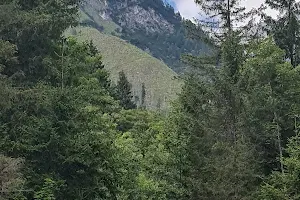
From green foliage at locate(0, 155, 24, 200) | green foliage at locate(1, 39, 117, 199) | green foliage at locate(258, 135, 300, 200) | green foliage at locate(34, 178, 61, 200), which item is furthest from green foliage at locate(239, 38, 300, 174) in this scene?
green foliage at locate(0, 155, 24, 200)

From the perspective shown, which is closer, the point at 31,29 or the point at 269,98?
the point at 31,29

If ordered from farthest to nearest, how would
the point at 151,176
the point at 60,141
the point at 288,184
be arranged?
1. the point at 151,176
2. the point at 288,184
3. the point at 60,141

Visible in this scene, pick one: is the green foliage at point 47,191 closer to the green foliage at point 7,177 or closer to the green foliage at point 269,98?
the green foliage at point 7,177

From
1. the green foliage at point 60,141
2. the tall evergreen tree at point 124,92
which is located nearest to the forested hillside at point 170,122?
the green foliage at point 60,141

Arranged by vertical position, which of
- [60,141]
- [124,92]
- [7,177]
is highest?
[124,92]

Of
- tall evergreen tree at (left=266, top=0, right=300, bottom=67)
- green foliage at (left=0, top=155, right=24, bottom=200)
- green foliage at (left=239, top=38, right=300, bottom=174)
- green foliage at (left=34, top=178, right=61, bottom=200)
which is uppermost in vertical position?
tall evergreen tree at (left=266, top=0, right=300, bottom=67)

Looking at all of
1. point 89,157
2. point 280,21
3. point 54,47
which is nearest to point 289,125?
point 280,21

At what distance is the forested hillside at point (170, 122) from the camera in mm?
20828

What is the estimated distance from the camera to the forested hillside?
20828mm

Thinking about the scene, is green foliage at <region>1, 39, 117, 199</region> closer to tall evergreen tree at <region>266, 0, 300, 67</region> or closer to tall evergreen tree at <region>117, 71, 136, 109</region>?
tall evergreen tree at <region>266, 0, 300, 67</region>

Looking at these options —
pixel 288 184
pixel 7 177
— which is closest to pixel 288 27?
pixel 288 184

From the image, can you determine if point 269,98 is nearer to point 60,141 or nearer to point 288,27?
point 288,27

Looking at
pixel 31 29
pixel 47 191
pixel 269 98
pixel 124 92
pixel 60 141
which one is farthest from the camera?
pixel 124 92

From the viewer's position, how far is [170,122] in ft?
98.7
